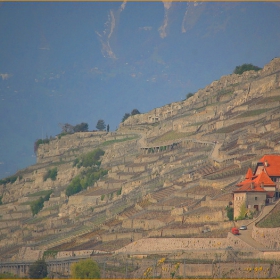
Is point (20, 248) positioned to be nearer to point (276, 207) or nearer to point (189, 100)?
point (276, 207)

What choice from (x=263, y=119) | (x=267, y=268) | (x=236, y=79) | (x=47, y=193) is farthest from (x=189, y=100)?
(x=267, y=268)

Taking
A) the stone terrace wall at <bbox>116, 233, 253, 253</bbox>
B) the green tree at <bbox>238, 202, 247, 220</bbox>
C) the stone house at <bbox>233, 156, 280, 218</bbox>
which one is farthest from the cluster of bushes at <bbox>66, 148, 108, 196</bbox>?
the green tree at <bbox>238, 202, 247, 220</bbox>

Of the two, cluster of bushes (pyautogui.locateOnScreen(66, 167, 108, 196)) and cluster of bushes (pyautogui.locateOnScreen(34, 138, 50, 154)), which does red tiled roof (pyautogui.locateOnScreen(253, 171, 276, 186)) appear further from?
cluster of bushes (pyautogui.locateOnScreen(34, 138, 50, 154))

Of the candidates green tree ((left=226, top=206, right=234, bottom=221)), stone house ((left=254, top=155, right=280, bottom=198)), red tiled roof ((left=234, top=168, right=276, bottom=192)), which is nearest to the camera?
red tiled roof ((left=234, top=168, right=276, bottom=192))

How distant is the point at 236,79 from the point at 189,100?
9.80 meters

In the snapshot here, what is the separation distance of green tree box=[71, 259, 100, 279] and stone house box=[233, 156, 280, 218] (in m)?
9.93

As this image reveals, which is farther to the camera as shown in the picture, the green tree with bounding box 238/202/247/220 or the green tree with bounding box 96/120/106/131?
the green tree with bounding box 96/120/106/131

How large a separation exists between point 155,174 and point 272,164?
2899cm

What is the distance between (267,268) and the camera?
268 feet

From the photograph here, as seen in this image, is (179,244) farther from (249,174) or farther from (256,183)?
(249,174)

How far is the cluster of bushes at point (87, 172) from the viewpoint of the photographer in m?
142

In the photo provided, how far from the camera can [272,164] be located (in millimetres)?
96562

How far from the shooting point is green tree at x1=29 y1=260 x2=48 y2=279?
97.2m

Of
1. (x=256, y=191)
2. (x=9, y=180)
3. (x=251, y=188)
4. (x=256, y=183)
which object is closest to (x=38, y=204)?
(x=9, y=180)
